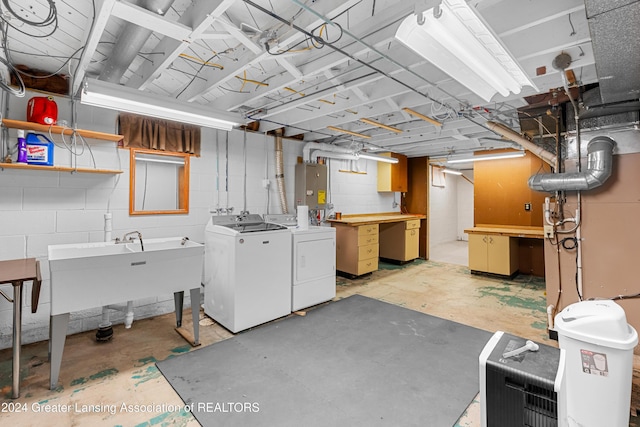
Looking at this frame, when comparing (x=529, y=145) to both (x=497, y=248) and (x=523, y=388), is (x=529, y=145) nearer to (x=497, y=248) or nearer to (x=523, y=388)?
(x=497, y=248)

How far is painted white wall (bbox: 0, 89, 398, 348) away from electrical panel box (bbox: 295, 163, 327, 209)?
2.08 feet

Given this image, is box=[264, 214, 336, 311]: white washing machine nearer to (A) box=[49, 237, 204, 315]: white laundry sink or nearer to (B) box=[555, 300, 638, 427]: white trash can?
(A) box=[49, 237, 204, 315]: white laundry sink

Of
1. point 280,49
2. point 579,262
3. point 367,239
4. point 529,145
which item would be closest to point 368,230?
point 367,239

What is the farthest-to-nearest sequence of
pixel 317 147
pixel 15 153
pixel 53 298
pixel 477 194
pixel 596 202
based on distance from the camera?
pixel 477 194 < pixel 317 147 < pixel 596 202 < pixel 15 153 < pixel 53 298

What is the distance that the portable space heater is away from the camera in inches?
52.4

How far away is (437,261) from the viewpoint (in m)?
6.74

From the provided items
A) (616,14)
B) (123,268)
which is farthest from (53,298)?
(616,14)

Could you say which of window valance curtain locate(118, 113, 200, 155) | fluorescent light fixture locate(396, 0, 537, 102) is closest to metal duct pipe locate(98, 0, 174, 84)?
window valance curtain locate(118, 113, 200, 155)

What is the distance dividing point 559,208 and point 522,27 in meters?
1.93

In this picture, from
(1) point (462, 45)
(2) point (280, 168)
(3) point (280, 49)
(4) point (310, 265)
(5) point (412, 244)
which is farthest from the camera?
(5) point (412, 244)

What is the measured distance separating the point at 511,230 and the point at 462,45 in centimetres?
448

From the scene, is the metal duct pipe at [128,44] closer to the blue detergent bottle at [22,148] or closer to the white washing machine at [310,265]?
the blue detergent bottle at [22,148]

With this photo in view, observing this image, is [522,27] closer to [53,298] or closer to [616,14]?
[616,14]

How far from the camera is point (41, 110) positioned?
2602 millimetres
